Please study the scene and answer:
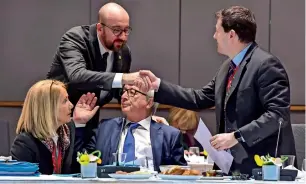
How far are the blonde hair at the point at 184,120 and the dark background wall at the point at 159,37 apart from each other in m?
0.68

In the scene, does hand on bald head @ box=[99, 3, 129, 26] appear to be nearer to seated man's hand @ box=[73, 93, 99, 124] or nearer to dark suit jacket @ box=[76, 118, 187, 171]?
seated man's hand @ box=[73, 93, 99, 124]

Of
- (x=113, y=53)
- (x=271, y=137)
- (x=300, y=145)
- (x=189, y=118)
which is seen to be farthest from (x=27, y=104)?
(x=189, y=118)

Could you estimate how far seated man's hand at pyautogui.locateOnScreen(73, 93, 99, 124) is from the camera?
12.7 ft

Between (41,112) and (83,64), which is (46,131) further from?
(83,64)

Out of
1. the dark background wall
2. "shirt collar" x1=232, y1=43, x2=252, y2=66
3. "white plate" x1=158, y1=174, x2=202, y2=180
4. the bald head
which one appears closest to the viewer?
"white plate" x1=158, y1=174, x2=202, y2=180

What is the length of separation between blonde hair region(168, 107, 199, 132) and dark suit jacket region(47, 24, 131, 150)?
1343 millimetres

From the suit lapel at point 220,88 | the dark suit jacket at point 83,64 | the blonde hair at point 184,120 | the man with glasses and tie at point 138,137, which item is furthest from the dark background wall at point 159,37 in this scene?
the suit lapel at point 220,88

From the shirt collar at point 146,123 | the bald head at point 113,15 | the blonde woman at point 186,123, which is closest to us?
the shirt collar at point 146,123

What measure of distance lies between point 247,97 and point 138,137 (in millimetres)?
827

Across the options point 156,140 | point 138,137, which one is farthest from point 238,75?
point 138,137

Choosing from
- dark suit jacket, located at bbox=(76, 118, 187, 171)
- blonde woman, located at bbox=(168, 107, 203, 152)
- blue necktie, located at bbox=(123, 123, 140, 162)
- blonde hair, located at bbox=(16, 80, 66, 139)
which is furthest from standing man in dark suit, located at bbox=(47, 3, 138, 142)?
blonde woman, located at bbox=(168, 107, 203, 152)

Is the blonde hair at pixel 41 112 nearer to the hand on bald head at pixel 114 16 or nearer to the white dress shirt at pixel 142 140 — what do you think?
the white dress shirt at pixel 142 140

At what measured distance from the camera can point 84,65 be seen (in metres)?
3.96

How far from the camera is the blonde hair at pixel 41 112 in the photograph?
345 cm
